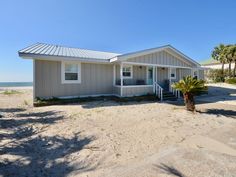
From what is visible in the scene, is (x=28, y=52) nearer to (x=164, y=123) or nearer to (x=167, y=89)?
(x=164, y=123)

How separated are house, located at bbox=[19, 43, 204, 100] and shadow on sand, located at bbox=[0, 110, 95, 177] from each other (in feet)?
18.5

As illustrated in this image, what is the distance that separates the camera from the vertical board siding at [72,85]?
37.4ft

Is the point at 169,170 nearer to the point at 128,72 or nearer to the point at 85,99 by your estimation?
the point at 85,99

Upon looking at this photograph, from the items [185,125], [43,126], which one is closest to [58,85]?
[43,126]

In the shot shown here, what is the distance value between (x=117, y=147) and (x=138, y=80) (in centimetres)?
→ 1157

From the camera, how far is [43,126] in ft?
20.9

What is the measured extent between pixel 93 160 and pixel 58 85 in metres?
9.16

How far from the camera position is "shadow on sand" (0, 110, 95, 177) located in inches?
134

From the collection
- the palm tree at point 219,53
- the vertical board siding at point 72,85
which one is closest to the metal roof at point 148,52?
the vertical board siding at point 72,85

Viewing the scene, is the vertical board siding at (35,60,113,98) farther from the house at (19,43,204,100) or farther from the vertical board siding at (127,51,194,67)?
the vertical board siding at (127,51,194,67)

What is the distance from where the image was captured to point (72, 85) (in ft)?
41.4

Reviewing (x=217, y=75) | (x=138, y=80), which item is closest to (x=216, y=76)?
(x=217, y=75)

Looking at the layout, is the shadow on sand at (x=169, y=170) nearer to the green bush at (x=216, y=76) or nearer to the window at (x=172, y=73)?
the window at (x=172, y=73)

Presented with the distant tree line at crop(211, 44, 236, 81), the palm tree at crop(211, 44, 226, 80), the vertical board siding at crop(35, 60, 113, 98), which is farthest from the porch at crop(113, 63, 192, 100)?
the palm tree at crop(211, 44, 226, 80)
